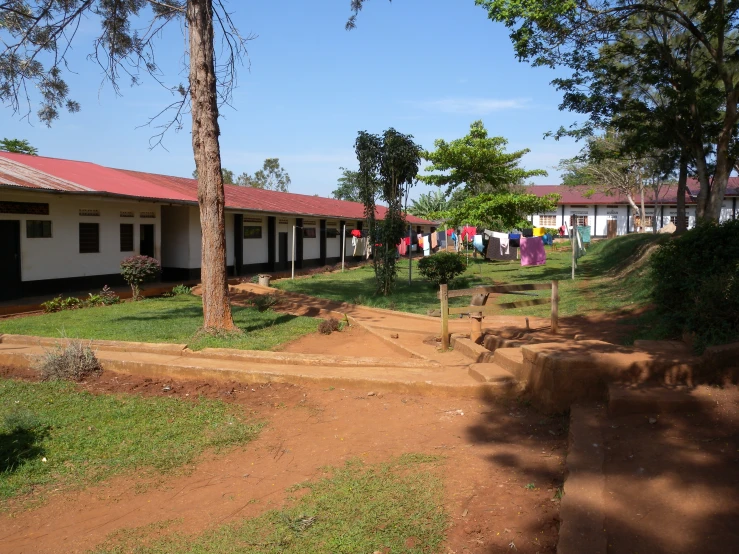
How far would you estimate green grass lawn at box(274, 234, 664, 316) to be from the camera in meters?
13.3

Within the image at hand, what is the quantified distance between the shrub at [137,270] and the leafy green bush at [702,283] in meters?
12.3

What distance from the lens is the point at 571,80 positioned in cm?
1664

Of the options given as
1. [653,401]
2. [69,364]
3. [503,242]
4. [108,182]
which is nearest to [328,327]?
[69,364]

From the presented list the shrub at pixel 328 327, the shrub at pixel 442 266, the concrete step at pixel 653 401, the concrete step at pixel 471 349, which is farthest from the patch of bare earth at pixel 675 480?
the shrub at pixel 442 266

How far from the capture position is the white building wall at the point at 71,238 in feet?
46.6

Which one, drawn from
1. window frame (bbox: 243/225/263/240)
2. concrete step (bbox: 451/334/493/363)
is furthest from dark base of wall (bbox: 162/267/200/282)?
concrete step (bbox: 451/334/493/363)

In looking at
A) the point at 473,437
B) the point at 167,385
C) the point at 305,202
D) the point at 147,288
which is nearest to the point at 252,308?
the point at 147,288

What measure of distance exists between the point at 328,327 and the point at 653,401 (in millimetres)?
7149

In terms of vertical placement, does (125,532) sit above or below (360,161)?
below

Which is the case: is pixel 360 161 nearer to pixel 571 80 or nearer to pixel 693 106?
pixel 571 80

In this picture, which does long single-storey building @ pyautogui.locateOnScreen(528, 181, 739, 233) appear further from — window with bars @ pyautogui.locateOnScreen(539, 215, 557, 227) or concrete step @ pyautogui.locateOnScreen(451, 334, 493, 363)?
concrete step @ pyautogui.locateOnScreen(451, 334, 493, 363)

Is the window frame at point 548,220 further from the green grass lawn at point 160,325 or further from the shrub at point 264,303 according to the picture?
the green grass lawn at point 160,325

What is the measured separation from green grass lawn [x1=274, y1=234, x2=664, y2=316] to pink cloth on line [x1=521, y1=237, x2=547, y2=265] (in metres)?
0.55

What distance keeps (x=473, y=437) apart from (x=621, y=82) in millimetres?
15727
